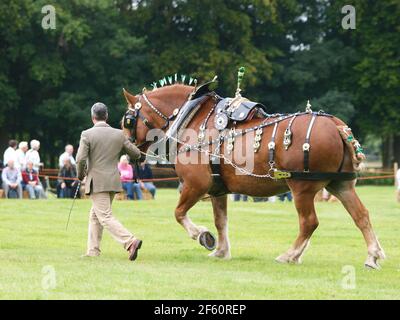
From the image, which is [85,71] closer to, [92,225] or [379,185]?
[379,185]

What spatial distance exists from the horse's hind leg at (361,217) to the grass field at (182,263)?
A: 21cm

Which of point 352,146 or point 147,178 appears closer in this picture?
point 352,146

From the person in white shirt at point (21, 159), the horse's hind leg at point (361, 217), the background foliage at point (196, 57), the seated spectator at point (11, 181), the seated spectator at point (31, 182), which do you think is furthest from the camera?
→ the background foliage at point (196, 57)

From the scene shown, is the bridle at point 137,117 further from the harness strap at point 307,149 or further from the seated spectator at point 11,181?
the seated spectator at point 11,181

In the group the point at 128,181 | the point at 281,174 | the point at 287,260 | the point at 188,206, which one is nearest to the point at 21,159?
the point at 128,181

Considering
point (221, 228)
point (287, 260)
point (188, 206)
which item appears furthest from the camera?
point (221, 228)

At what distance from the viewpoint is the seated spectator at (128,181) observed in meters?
31.4

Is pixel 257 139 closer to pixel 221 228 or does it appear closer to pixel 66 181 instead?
pixel 221 228

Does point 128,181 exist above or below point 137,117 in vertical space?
Answer: below

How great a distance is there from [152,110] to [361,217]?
3.77 meters

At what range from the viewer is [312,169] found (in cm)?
1327

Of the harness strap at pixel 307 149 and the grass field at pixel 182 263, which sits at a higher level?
the harness strap at pixel 307 149

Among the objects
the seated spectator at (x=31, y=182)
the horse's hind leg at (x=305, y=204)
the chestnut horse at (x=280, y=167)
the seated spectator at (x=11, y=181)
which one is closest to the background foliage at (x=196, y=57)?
the seated spectator at (x=31, y=182)

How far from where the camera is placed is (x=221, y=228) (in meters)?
14.5
